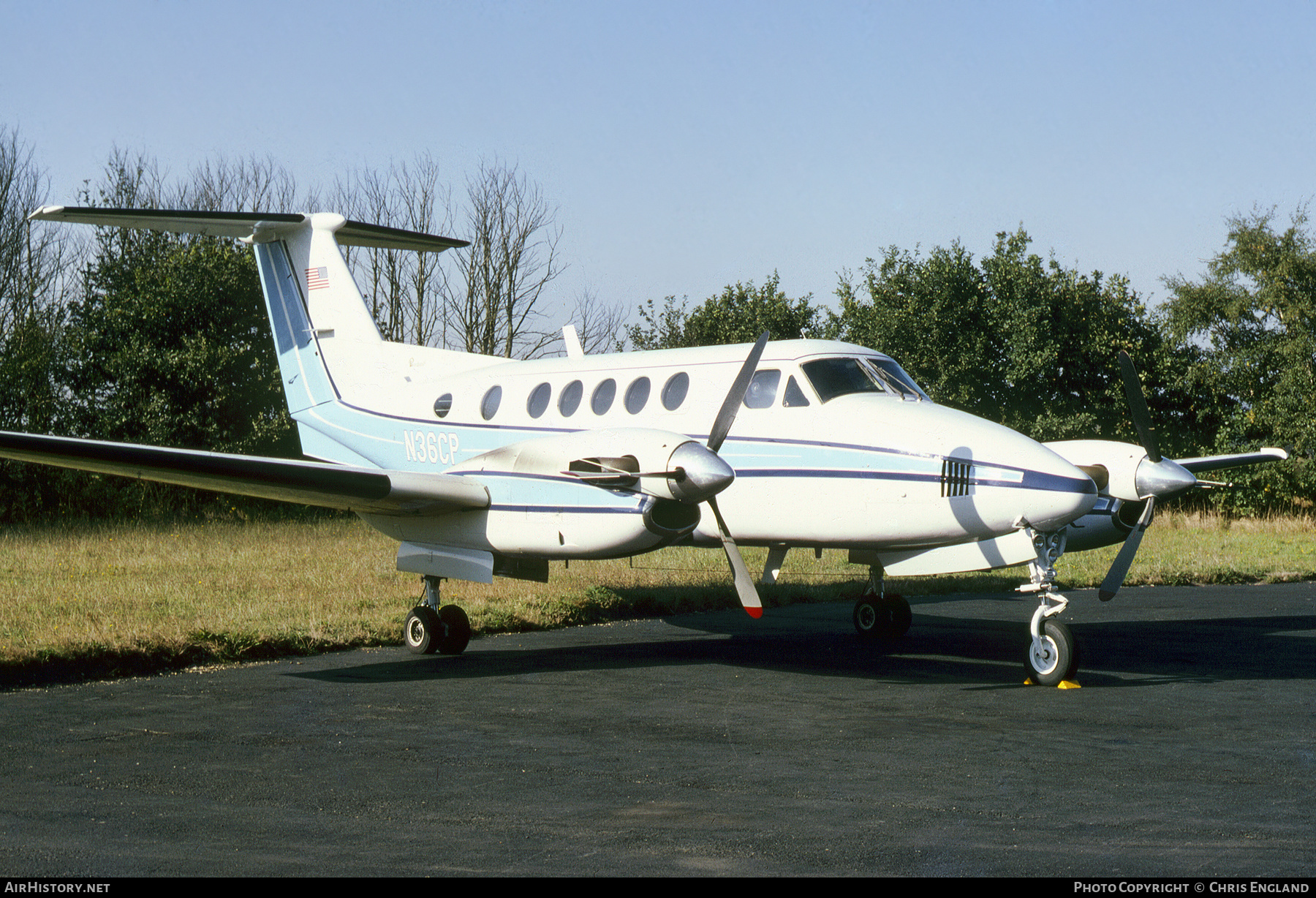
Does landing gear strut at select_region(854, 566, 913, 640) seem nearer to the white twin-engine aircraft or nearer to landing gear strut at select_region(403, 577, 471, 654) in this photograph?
the white twin-engine aircraft

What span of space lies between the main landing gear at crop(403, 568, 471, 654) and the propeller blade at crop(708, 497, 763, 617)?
125 inches

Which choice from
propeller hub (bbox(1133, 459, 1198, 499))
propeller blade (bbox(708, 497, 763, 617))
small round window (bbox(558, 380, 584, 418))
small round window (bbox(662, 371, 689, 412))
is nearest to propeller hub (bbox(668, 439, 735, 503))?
propeller blade (bbox(708, 497, 763, 617))

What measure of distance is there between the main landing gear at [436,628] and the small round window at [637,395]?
2622mm

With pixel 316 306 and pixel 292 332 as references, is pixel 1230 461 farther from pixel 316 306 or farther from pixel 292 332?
pixel 292 332

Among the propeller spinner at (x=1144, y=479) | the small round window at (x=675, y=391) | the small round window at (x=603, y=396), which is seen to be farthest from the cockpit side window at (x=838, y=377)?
the propeller spinner at (x=1144, y=479)

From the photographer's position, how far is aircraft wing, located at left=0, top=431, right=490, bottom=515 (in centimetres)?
970

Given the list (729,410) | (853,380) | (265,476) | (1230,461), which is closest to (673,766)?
(729,410)

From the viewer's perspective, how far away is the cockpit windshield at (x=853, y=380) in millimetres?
10750

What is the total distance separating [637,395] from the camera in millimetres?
11766

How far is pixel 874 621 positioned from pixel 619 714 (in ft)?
17.8

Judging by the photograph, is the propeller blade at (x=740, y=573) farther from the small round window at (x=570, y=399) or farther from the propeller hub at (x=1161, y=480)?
the propeller hub at (x=1161, y=480)

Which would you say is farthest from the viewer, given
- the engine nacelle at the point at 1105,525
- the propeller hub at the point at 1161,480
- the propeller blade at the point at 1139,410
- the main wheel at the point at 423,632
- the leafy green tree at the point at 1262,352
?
the leafy green tree at the point at 1262,352

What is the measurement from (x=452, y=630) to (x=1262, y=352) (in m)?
34.2

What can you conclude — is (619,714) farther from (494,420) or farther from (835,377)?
(494,420)
